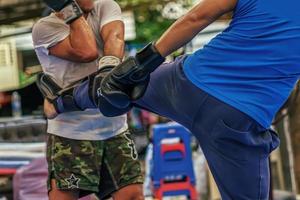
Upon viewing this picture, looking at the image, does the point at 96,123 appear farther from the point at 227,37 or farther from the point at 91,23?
the point at 227,37

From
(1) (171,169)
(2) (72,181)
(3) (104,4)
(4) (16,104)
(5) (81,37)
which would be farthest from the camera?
(4) (16,104)

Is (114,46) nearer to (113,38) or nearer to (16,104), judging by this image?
(113,38)

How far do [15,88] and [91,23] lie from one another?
37.1 feet

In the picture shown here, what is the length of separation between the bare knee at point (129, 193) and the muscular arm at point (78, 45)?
0.64m

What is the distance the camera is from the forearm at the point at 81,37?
288 centimetres

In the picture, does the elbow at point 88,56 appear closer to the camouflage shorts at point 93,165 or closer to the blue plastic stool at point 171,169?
the camouflage shorts at point 93,165

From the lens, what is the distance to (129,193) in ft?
10.0

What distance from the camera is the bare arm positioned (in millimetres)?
2213

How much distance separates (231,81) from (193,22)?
0.81 feet

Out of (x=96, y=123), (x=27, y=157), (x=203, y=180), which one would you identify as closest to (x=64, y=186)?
(x=96, y=123)

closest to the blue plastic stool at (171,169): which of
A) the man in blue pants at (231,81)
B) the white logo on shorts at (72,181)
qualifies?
the white logo on shorts at (72,181)

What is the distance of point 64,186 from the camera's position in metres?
3.01

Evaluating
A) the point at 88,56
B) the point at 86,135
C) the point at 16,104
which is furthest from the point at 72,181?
the point at 16,104

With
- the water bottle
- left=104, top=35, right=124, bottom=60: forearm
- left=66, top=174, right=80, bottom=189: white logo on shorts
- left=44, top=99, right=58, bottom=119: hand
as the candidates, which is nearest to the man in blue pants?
left=104, top=35, right=124, bottom=60: forearm
